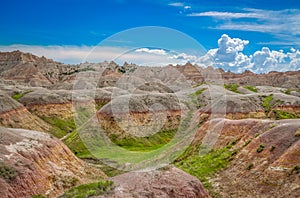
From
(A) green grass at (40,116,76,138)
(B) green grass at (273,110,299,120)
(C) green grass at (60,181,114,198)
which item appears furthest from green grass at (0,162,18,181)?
(A) green grass at (40,116,76,138)

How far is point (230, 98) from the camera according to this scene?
67.9 meters

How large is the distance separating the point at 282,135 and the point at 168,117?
40.7 metres

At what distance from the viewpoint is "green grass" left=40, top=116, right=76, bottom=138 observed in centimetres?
7250

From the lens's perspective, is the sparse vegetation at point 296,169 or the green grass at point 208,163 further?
the green grass at point 208,163

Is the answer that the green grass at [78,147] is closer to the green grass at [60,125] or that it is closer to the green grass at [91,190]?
→ the green grass at [60,125]

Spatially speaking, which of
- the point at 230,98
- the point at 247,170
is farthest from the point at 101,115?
the point at 247,170

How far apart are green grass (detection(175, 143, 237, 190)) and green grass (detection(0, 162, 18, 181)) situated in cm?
1442

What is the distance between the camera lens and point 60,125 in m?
76.6

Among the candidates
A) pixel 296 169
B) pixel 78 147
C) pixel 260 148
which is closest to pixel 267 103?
pixel 78 147

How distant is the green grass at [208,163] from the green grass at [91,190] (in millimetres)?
10830

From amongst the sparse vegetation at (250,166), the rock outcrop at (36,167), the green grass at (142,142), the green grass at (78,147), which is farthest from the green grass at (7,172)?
the green grass at (142,142)

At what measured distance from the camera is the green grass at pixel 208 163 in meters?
27.7

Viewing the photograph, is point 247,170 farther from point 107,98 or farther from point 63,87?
point 63,87

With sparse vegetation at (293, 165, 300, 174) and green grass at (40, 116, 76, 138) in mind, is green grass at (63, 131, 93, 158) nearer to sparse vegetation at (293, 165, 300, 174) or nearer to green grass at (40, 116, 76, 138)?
green grass at (40, 116, 76, 138)
